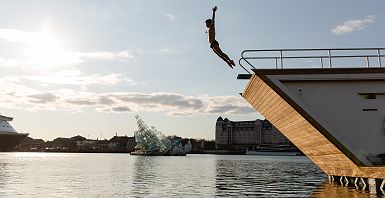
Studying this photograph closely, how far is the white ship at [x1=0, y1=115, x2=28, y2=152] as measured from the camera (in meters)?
149

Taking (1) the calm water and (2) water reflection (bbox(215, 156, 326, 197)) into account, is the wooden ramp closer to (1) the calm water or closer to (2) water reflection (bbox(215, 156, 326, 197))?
(1) the calm water

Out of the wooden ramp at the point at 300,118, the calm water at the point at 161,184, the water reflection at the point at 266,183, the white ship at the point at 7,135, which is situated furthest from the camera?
the white ship at the point at 7,135

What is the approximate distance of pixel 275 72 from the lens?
65.7 feet

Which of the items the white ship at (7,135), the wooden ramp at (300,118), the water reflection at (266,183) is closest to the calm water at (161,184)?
the water reflection at (266,183)

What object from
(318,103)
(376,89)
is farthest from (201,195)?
(376,89)

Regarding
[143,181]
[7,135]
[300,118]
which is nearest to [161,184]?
[143,181]

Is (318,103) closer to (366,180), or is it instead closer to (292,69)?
(292,69)

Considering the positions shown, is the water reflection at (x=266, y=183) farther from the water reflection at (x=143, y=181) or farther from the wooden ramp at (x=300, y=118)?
the water reflection at (x=143, y=181)

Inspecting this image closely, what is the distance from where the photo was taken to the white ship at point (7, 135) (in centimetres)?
14938

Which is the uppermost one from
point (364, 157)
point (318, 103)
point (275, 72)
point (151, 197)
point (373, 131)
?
point (275, 72)

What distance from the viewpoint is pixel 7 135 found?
150625mm

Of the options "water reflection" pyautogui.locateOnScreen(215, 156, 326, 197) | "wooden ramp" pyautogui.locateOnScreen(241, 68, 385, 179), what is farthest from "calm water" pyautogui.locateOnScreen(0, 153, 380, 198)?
"wooden ramp" pyautogui.locateOnScreen(241, 68, 385, 179)

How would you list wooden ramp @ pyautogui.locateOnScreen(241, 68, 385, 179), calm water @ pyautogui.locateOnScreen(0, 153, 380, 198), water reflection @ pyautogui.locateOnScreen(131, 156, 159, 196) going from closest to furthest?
wooden ramp @ pyautogui.locateOnScreen(241, 68, 385, 179) → calm water @ pyautogui.locateOnScreen(0, 153, 380, 198) → water reflection @ pyautogui.locateOnScreen(131, 156, 159, 196)

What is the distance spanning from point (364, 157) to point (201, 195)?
9.54m
